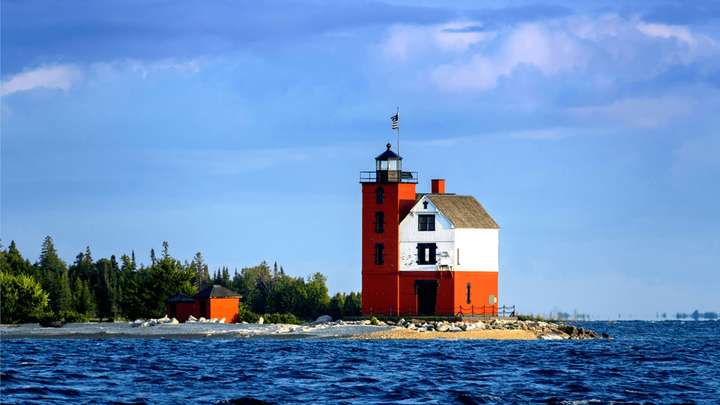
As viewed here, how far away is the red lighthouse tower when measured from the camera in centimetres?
7850

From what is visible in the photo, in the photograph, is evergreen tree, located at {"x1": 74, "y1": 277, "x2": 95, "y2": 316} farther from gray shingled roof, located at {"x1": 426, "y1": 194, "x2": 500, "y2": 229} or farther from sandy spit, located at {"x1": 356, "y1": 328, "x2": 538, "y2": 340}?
sandy spit, located at {"x1": 356, "y1": 328, "x2": 538, "y2": 340}

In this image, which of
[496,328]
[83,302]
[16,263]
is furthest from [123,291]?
[496,328]

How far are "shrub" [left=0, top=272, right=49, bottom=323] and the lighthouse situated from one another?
977 inches

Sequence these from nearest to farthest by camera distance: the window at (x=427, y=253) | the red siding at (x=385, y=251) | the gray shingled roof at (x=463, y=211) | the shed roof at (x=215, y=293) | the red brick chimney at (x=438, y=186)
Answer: the shed roof at (x=215, y=293), the window at (x=427, y=253), the red siding at (x=385, y=251), the gray shingled roof at (x=463, y=211), the red brick chimney at (x=438, y=186)

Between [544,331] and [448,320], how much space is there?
689 centimetres

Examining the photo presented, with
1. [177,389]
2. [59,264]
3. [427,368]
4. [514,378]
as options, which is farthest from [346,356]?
[59,264]

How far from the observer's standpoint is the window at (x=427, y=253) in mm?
78375

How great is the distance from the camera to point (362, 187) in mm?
79188

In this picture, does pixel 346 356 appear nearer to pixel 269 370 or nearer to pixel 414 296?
pixel 269 370

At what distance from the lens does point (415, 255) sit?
7862 cm

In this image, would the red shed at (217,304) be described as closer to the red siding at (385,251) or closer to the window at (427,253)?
the red siding at (385,251)

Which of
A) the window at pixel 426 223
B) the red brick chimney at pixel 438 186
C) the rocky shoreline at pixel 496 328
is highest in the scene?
the red brick chimney at pixel 438 186

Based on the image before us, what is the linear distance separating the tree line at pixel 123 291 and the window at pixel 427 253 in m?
10.6

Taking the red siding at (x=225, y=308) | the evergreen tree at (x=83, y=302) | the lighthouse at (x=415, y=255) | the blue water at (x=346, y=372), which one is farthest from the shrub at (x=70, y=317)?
the lighthouse at (x=415, y=255)
